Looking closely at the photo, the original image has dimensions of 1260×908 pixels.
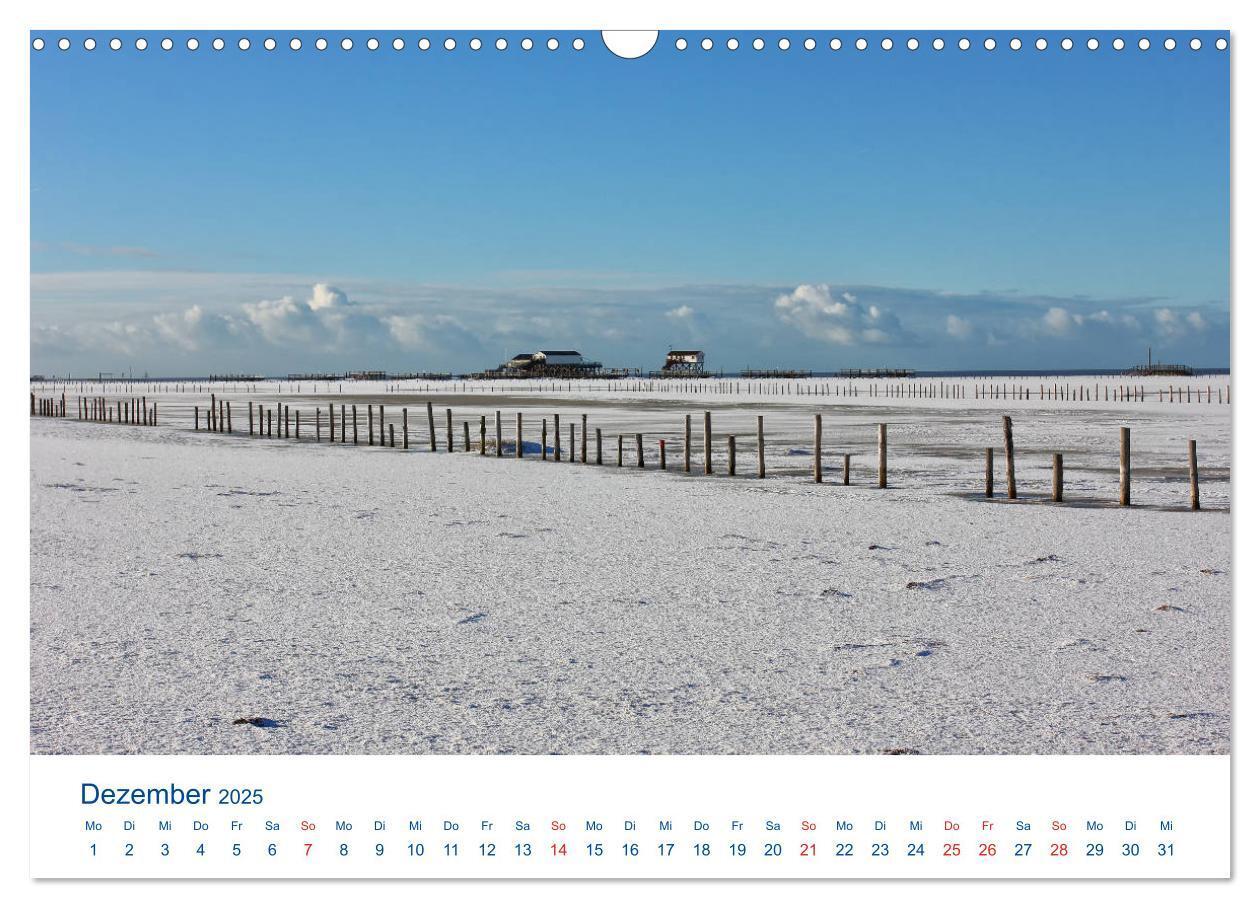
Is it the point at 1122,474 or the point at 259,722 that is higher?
the point at 1122,474

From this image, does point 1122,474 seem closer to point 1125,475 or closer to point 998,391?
point 1125,475

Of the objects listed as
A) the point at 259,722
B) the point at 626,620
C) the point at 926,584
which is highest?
the point at 926,584

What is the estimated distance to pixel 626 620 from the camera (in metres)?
9.92

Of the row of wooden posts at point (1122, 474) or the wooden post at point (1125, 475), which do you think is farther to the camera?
the wooden post at point (1125, 475)

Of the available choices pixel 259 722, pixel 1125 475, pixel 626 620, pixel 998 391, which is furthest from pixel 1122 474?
pixel 998 391

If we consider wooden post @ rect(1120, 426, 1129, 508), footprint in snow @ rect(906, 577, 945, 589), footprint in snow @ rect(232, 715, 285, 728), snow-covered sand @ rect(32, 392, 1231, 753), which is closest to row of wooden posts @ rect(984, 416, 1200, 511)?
wooden post @ rect(1120, 426, 1129, 508)

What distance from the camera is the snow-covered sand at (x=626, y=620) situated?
22.8 feet

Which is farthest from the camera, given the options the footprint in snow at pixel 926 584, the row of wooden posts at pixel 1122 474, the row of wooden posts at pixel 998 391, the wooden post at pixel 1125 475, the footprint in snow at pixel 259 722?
the row of wooden posts at pixel 998 391

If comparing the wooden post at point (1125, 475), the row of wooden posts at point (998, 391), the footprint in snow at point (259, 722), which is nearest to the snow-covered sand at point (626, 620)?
the footprint in snow at point (259, 722)

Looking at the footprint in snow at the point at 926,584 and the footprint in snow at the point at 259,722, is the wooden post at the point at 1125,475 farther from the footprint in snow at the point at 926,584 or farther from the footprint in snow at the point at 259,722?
the footprint in snow at the point at 259,722

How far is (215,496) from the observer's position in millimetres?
19594
